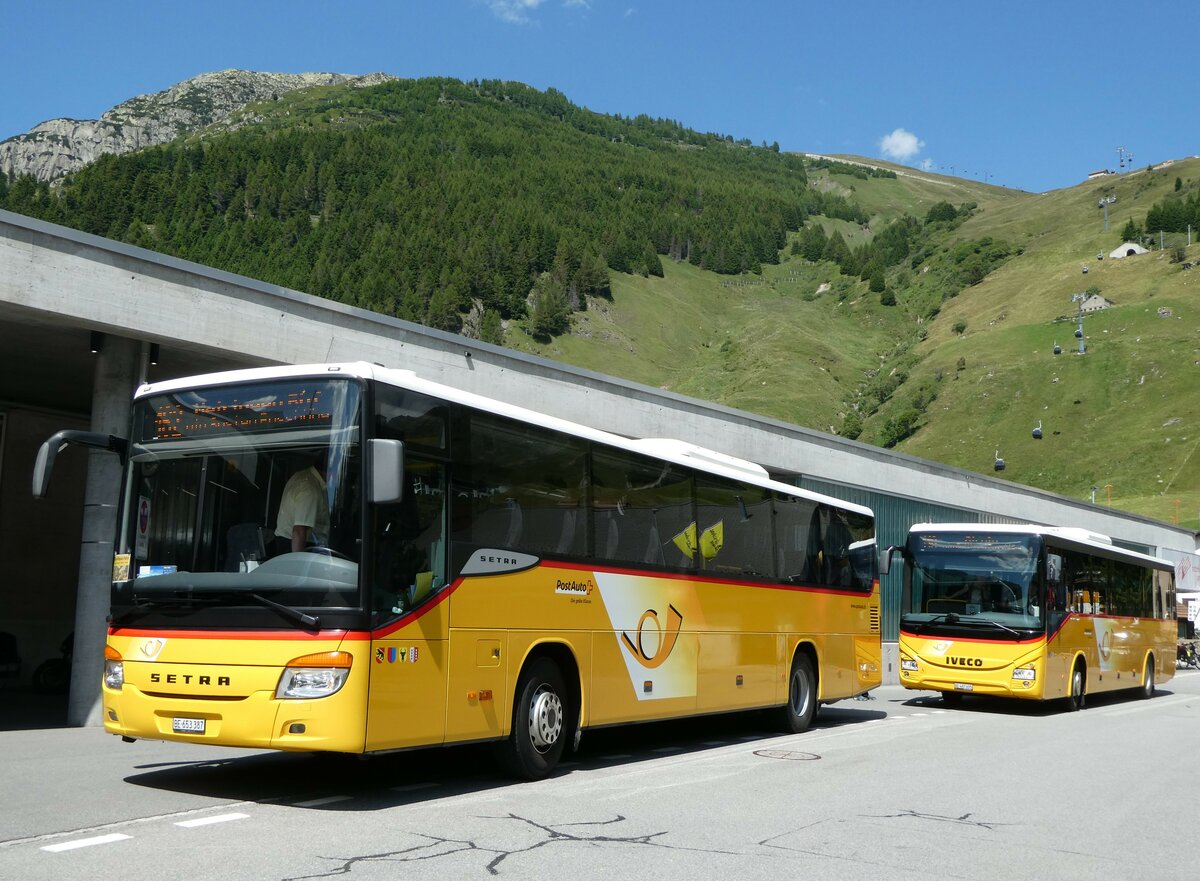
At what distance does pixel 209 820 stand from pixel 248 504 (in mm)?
2140

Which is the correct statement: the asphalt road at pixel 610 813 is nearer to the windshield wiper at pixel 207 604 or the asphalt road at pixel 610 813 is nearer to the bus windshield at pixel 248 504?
the windshield wiper at pixel 207 604

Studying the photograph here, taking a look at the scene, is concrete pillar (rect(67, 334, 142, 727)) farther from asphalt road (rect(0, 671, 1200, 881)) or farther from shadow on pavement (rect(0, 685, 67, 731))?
asphalt road (rect(0, 671, 1200, 881))

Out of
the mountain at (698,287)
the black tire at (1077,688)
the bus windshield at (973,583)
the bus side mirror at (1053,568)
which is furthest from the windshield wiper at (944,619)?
the mountain at (698,287)

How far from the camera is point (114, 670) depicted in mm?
8789

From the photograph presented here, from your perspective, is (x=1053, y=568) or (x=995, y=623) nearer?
(x=995, y=623)

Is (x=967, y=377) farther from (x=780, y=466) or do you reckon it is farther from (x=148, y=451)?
(x=148, y=451)

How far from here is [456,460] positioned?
918cm

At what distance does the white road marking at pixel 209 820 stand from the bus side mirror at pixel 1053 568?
15.2 metres

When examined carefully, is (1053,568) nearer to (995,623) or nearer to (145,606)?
(995,623)

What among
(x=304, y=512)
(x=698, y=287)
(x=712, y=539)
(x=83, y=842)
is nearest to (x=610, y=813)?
(x=304, y=512)

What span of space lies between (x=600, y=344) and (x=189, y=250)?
45488 millimetres

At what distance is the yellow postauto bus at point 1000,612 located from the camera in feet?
62.8

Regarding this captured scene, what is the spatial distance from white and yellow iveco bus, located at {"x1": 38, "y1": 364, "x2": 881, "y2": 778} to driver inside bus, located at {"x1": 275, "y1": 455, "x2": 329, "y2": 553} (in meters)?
0.05

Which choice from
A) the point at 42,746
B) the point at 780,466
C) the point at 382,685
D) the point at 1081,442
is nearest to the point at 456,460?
the point at 382,685
